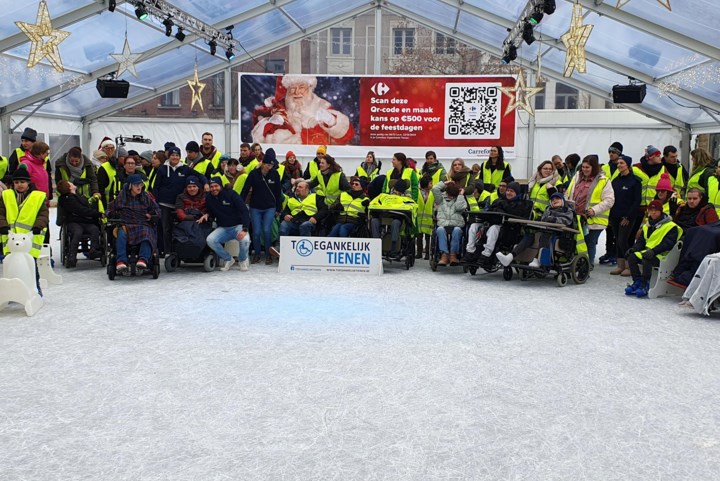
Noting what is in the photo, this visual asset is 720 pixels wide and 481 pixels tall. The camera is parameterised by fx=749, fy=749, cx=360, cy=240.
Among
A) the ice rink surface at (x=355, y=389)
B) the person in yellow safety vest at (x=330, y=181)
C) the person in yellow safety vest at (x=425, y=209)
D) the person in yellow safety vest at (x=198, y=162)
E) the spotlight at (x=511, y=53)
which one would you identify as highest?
the spotlight at (x=511, y=53)

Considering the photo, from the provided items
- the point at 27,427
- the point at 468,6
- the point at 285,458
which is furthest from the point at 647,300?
the point at 468,6

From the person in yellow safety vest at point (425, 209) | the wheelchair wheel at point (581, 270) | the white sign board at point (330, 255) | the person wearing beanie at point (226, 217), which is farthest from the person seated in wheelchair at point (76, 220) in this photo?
the wheelchair wheel at point (581, 270)

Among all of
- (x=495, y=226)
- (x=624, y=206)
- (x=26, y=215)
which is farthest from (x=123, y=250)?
(x=624, y=206)

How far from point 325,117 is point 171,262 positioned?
970 cm

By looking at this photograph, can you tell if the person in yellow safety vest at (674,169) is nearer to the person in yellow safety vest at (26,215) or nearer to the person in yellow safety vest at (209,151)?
the person in yellow safety vest at (209,151)

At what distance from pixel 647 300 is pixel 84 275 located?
5.98m

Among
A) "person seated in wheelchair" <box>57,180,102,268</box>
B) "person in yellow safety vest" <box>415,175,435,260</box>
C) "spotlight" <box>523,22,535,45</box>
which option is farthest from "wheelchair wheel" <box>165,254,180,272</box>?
"spotlight" <box>523,22,535,45</box>

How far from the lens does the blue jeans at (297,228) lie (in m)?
9.47

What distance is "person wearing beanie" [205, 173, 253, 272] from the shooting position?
8773 millimetres

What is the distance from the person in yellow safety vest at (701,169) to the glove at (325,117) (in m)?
10.1

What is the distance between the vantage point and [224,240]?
8.86 meters

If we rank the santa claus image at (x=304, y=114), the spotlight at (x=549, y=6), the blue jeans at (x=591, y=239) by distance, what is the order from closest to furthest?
the blue jeans at (x=591, y=239) → the spotlight at (x=549, y=6) → the santa claus image at (x=304, y=114)

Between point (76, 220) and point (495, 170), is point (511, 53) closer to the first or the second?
point (495, 170)

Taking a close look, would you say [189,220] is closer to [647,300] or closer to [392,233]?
[392,233]
